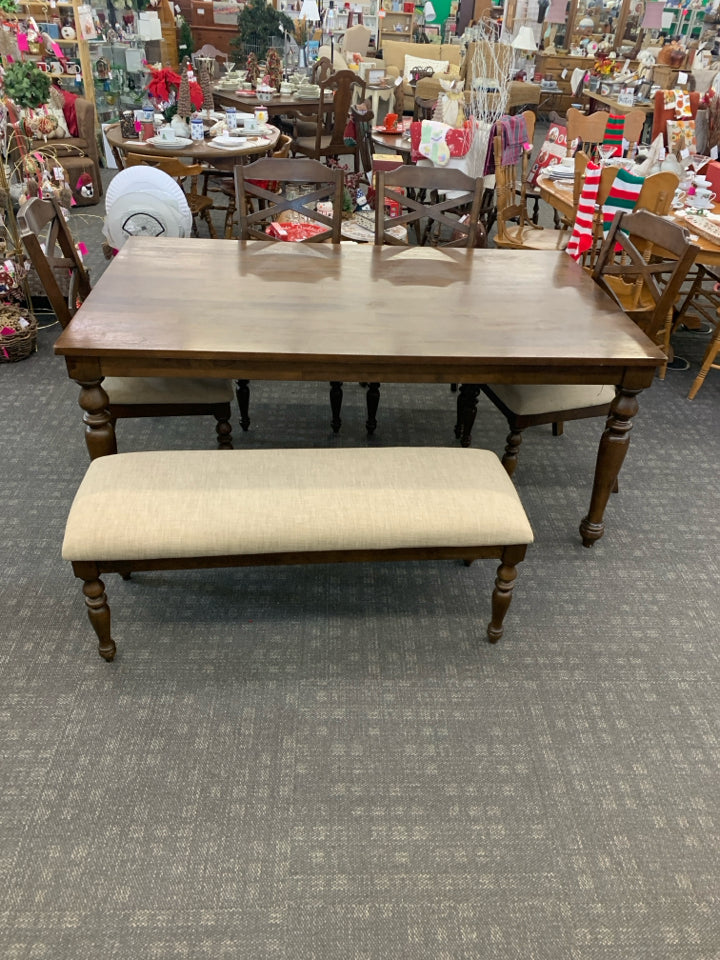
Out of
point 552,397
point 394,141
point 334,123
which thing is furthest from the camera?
point 334,123

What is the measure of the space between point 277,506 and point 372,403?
1.14m

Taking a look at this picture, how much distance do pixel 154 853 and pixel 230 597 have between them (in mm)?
804

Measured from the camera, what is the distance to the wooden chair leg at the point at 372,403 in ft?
9.12

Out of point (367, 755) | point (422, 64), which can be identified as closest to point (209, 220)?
point (367, 755)

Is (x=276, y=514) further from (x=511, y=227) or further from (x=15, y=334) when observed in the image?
(x=511, y=227)

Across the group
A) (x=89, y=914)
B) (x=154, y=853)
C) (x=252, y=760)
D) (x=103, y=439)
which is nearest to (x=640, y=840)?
(x=252, y=760)

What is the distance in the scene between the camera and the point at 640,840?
1614 mm

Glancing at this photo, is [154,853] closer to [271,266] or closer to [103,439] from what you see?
[103,439]

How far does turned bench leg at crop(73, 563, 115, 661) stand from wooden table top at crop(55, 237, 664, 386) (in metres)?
0.56

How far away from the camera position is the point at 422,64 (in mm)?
8461

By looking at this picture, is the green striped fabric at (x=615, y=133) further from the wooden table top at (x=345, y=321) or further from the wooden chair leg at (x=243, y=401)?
the wooden chair leg at (x=243, y=401)

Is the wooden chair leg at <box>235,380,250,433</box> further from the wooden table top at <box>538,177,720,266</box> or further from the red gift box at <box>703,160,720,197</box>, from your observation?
the red gift box at <box>703,160,720,197</box>

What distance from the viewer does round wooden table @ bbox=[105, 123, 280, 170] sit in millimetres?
4270

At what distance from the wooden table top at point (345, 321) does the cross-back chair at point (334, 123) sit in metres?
3.26
